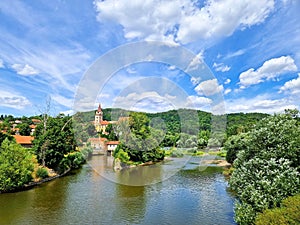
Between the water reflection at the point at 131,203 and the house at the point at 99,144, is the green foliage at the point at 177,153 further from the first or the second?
the water reflection at the point at 131,203

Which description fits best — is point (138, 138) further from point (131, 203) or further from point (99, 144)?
point (131, 203)

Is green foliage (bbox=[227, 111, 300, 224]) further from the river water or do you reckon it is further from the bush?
the river water

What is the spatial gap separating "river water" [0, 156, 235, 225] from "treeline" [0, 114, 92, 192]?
130 cm

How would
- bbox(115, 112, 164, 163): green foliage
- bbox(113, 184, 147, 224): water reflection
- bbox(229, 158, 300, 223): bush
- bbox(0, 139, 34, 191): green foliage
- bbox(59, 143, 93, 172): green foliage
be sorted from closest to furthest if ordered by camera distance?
bbox(229, 158, 300, 223): bush
bbox(113, 184, 147, 224): water reflection
bbox(0, 139, 34, 191): green foliage
bbox(59, 143, 93, 172): green foliage
bbox(115, 112, 164, 163): green foliage

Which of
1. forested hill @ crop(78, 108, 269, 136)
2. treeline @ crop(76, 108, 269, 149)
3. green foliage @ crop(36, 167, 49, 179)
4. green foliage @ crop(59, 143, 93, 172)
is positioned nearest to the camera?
green foliage @ crop(36, 167, 49, 179)

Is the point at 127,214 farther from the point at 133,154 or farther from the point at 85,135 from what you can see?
the point at 85,135

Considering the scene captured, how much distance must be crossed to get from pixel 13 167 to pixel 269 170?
17.3m

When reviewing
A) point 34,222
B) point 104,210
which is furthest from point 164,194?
point 34,222

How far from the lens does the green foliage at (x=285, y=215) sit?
315 inches

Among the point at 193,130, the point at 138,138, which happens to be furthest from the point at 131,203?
the point at 193,130

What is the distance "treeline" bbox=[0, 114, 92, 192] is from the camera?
18.8 m

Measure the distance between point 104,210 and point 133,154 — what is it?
66.3ft

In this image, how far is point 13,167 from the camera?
18.7m

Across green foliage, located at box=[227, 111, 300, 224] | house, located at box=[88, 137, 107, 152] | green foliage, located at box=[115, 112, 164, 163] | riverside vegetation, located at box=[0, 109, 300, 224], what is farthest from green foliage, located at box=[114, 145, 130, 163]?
green foliage, located at box=[227, 111, 300, 224]
